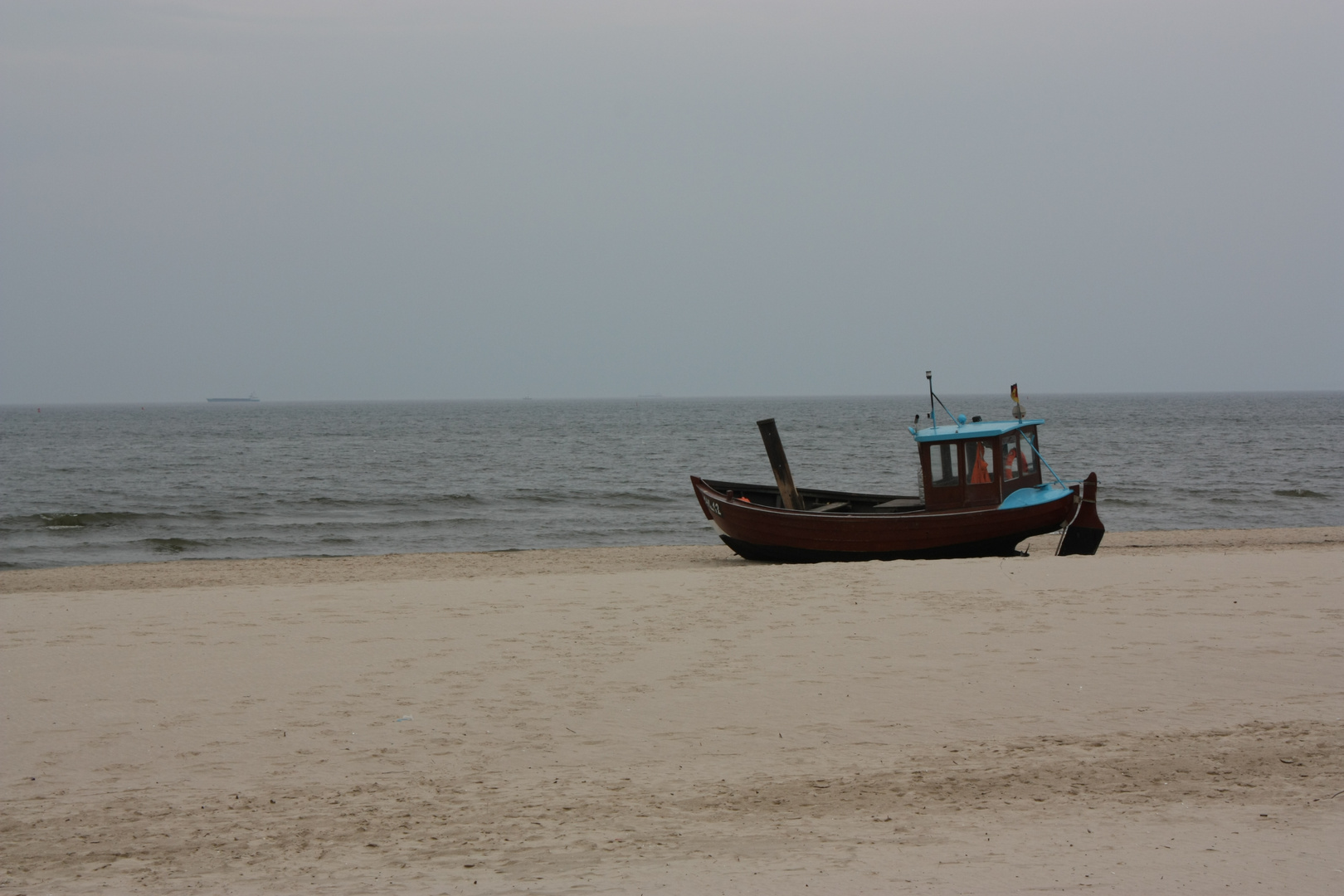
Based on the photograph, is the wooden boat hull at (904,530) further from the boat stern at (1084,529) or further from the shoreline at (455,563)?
the shoreline at (455,563)

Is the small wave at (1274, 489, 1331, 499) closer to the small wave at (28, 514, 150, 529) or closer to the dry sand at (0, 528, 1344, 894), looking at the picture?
the dry sand at (0, 528, 1344, 894)

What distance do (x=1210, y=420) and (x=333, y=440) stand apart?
68.1m

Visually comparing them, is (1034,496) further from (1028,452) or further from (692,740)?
(692,740)

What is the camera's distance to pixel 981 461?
14602 millimetres

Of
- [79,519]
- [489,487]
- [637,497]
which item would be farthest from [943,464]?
[489,487]

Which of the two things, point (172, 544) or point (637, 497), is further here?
point (637, 497)

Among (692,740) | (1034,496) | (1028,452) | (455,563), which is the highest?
(1028,452)

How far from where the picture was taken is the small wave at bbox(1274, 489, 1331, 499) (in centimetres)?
2698

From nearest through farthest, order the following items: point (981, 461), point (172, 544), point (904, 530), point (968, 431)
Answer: point (904, 530), point (968, 431), point (981, 461), point (172, 544)

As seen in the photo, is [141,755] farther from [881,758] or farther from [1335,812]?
[1335,812]

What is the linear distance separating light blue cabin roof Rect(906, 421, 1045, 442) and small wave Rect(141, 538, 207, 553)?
48.2 ft

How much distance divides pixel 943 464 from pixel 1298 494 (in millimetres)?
18226

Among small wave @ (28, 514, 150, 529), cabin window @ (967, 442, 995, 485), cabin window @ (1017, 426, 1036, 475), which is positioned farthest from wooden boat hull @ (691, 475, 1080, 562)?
small wave @ (28, 514, 150, 529)

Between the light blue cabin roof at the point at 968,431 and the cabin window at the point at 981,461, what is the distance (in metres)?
0.18
